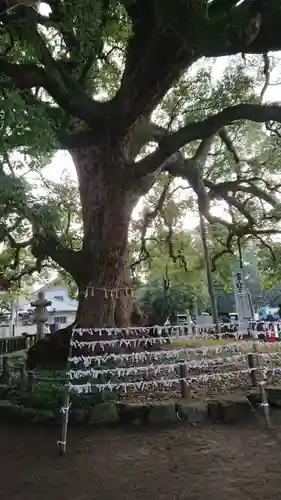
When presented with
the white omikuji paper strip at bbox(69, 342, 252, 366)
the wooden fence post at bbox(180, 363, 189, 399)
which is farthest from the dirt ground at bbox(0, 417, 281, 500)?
the white omikuji paper strip at bbox(69, 342, 252, 366)

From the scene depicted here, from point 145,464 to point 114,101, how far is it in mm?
4645

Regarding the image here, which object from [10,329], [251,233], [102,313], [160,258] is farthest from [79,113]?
[10,329]

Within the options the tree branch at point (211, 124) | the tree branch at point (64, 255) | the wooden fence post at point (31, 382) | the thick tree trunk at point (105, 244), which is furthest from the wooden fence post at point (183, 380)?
the tree branch at point (64, 255)

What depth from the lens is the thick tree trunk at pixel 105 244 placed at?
6.91 m

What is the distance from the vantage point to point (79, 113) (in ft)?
18.5

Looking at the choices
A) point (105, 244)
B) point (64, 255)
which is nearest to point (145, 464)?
point (105, 244)

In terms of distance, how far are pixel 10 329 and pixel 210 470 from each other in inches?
516

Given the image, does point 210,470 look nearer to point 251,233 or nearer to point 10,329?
point 251,233

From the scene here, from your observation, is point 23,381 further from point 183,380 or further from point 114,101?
point 114,101

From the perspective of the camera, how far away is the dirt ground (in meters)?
2.93

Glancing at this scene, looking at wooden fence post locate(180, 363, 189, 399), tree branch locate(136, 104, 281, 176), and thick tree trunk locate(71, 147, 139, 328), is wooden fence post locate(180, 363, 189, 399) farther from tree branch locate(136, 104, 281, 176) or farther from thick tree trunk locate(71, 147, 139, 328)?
tree branch locate(136, 104, 281, 176)

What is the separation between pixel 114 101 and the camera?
5.79 meters

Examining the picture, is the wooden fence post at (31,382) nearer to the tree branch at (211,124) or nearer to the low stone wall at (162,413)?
the low stone wall at (162,413)

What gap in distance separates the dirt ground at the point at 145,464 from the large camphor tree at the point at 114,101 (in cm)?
254
